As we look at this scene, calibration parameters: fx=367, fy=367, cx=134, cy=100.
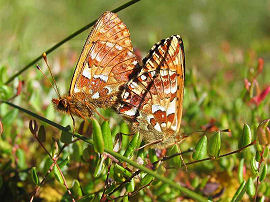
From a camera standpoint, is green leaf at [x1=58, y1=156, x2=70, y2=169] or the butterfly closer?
green leaf at [x1=58, y1=156, x2=70, y2=169]

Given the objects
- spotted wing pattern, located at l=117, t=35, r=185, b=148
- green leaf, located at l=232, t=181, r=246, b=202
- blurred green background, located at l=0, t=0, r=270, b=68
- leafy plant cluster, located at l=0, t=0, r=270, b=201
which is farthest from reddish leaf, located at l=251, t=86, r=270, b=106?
blurred green background, located at l=0, t=0, r=270, b=68

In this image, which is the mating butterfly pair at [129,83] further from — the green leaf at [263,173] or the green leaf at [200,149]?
the green leaf at [263,173]

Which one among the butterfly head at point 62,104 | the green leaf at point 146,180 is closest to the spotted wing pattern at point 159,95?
the butterfly head at point 62,104

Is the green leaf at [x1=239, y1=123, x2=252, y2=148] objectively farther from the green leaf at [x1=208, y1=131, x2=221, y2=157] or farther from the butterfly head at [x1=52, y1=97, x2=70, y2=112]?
the butterfly head at [x1=52, y1=97, x2=70, y2=112]

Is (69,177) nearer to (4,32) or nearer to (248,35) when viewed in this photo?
(4,32)

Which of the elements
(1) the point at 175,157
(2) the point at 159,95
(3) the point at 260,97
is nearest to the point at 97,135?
(1) the point at 175,157

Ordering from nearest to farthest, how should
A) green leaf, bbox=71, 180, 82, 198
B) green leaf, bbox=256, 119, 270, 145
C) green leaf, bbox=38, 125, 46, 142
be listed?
green leaf, bbox=256, 119, 270, 145
green leaf, bbox=71, 180, 82, 198
green leaf, bbox=38, 125, 46, 142
